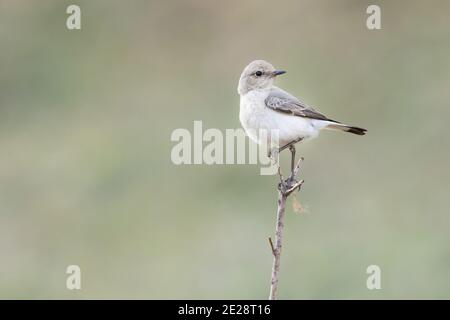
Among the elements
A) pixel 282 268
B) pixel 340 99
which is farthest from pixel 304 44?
pixel 282 268

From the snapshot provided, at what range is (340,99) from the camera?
18516 millimetres

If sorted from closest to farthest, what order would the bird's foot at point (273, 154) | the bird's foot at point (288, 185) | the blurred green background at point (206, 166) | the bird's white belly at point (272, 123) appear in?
the bird's foot at point (288, 185)
the bird's foot at point (273, 154)
the bird's white belly at point (272, 123)
the blurred green background at point (206, 166)

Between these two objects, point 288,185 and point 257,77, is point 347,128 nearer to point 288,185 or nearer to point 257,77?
point 257,77

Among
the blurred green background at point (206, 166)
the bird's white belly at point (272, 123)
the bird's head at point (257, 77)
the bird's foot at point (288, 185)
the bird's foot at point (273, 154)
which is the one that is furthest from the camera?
the blurred green background at point (206, 166)

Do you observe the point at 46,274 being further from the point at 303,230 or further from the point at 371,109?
the point at 371,109

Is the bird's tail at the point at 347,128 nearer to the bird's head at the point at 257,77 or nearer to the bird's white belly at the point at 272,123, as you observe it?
the bird's white belly at the point at 272,123

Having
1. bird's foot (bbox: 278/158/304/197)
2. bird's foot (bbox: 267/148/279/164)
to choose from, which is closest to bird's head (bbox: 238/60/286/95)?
bird's foot (bbox: 267/148/279/164)

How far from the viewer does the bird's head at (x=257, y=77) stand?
847 centimetres

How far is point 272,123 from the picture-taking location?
26.2ft

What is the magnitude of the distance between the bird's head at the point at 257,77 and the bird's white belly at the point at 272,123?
0.60 feet

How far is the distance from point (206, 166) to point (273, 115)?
8344 mm

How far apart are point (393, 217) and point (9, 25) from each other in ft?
32.0

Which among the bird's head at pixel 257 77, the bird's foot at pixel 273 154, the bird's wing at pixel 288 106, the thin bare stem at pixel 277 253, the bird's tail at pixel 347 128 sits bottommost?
the thin bare stem at pixel 277 253

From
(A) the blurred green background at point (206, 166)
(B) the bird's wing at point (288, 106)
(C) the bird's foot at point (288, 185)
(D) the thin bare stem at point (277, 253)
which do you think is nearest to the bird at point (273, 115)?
(B) the bird's wing at point (288, 106)
